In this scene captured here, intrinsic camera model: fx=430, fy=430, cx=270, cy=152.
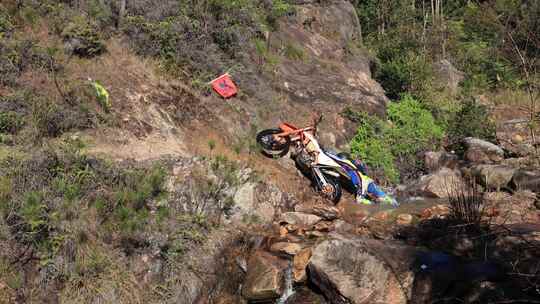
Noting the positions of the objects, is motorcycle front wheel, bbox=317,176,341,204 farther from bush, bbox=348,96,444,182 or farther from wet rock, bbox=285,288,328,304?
wet rock, bbox=285,288,328,304

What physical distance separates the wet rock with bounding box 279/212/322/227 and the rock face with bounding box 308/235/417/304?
54.2 inches

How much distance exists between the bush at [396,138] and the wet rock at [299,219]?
14.8ft

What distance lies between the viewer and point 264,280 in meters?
6.42

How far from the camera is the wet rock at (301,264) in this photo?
6.59m

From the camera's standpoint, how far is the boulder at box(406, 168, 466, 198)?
32.9 feet

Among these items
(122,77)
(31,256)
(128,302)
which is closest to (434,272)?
(128,302)

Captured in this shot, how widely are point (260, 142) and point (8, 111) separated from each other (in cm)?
518

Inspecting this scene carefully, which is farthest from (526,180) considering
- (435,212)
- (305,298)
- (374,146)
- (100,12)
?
(100,12)

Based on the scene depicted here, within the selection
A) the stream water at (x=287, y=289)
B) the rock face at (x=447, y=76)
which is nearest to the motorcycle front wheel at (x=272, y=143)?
the stream water at (x=287, y=289)

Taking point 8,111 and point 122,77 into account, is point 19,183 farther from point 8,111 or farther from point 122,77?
point 122,77

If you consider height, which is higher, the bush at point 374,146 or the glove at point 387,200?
the glove at point 387,200

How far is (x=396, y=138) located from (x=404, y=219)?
579 cm

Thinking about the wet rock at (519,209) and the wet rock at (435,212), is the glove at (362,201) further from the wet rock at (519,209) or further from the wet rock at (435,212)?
the wet rock at (519,209)

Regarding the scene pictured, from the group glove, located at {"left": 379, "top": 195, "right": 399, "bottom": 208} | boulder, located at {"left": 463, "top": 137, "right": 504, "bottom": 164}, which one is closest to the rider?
glove, located at {"left": 379, "top": 195, "right": 399, "bottom": 208}
